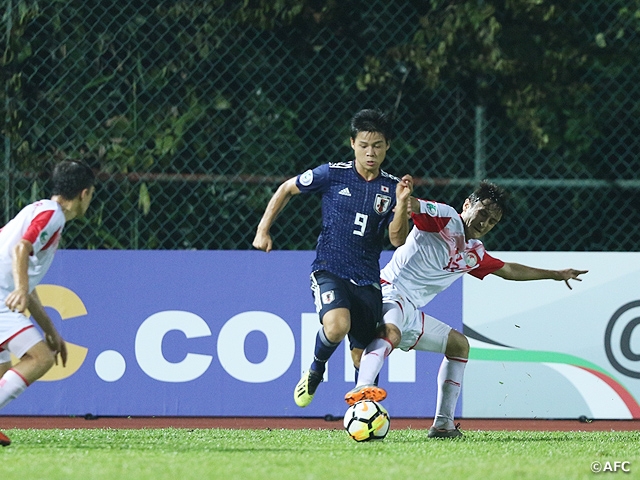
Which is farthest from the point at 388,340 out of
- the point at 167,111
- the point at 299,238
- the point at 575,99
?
the point at 575,99

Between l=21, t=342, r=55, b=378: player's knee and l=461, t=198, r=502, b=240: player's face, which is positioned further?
l=461, t=198, r=502, b=240: player's face

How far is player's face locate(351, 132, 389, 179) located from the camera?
22.4ft

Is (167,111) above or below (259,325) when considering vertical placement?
above

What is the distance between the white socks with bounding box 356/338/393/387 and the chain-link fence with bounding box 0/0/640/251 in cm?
293

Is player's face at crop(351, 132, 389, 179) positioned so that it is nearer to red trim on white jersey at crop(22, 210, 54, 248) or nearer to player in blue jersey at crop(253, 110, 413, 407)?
player in blue jersey at crop(253, 110, 413, 407)

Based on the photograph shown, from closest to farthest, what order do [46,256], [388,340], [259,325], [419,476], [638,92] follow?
[419,476] → [46,256] → [388,340] → [259,325] → [638,92]

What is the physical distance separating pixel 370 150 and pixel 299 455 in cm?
200

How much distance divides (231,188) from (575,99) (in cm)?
333

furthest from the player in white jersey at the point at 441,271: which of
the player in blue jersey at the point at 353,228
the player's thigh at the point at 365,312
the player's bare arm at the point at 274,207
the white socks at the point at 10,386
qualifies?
the white socks at the point at 10,386

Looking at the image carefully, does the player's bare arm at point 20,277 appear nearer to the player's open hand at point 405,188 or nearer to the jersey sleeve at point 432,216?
the player's open hand at point 405,188

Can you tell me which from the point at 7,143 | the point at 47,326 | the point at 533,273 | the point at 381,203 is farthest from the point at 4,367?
the point at 533,273

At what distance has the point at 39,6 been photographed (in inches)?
372

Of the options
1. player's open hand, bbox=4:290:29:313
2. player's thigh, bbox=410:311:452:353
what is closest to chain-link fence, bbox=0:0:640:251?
player's thigh, bbox=410:311:452:353

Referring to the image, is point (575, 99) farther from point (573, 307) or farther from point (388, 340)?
point (388, 340)
